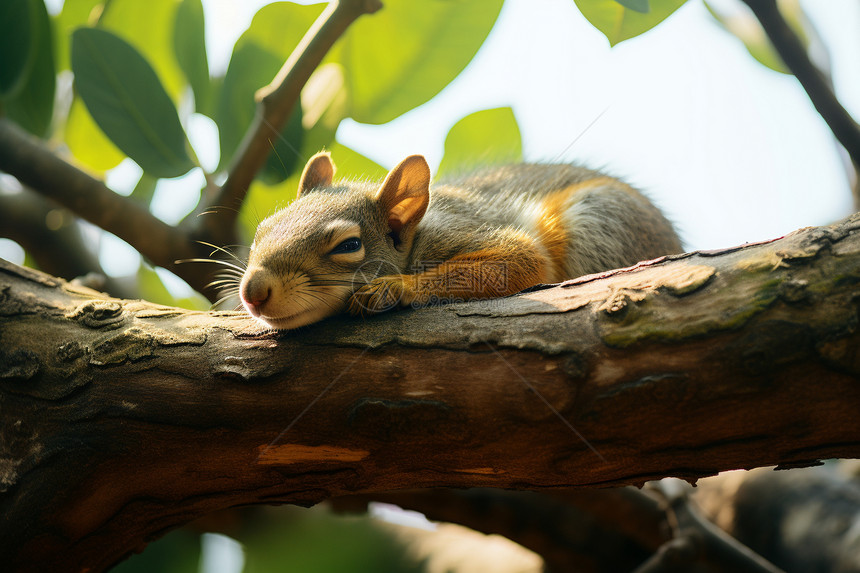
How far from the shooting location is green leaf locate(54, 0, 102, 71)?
2.39 meters

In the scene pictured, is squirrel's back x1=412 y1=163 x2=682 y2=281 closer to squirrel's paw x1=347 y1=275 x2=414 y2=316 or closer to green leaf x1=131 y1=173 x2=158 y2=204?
squirrel's paw x1=347 y1=275 x2=414 y2=316

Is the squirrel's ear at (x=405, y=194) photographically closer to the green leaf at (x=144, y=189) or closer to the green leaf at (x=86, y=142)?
the green leaf at (x=144, y=189)

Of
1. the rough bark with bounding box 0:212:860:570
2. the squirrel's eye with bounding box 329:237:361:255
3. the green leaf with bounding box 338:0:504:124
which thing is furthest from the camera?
the green leaf with bounding box 338:0:504:124

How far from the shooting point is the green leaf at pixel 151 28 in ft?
7.65

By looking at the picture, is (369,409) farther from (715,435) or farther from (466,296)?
(715,435)

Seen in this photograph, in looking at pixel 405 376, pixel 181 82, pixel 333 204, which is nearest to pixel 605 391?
pixel 405 376

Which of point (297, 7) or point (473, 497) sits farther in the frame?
point (473, 497)

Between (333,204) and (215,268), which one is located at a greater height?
(333,204)

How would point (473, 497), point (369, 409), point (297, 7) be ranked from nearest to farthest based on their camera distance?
point (369, 409)
point (297, 7)
point (473, 497)

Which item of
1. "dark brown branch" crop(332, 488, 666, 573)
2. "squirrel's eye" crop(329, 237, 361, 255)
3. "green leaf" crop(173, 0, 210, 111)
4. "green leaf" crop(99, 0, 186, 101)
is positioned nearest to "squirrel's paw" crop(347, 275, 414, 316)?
"squirrel's eye" crop(329, 237, 361, 255)

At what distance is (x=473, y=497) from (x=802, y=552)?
1.39 meters

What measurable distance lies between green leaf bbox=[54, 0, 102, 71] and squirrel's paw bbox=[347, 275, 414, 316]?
1950mm

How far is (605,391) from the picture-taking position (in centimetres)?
103

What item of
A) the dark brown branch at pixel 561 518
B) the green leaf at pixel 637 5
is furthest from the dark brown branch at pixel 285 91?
the dark brown branch at pixel 561 518
